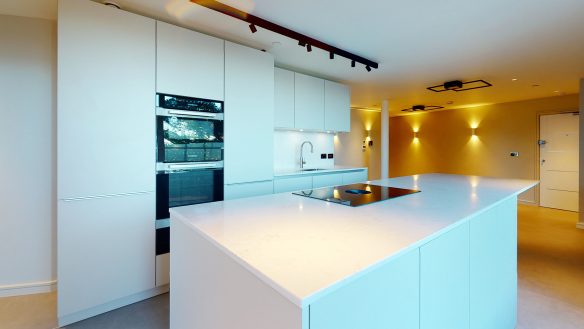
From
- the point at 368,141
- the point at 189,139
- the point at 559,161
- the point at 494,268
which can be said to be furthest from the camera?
the point at 368,141

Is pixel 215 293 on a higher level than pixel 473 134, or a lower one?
lower

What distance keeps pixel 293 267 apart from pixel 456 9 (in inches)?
98.9

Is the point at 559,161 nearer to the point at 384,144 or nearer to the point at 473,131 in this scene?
the point at 473,131

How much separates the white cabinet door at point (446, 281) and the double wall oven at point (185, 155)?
2021mm

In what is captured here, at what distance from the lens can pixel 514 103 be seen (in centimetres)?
619

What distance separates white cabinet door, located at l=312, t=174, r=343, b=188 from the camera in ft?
11.8

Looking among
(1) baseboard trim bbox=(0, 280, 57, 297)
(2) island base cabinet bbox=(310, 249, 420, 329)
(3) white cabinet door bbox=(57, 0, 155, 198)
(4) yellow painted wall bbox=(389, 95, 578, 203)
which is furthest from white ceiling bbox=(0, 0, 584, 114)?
(1) baseboard trim bbox=(0, 280, 57, 297)

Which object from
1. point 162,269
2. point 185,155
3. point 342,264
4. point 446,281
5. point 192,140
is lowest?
point 162,269

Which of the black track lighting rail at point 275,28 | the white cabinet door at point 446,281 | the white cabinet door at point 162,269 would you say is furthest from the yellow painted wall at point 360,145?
the white cabinet door at point 446,281

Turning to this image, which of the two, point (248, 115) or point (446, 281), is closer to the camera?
point (446, 281)

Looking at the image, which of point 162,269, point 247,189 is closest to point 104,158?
point 162,269

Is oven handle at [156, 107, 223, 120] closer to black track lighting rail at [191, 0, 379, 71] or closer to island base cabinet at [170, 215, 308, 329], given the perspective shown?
black track lighting rail at [191, 0, 379, 71]

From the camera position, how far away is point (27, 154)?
2357mm

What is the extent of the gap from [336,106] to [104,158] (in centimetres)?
322
